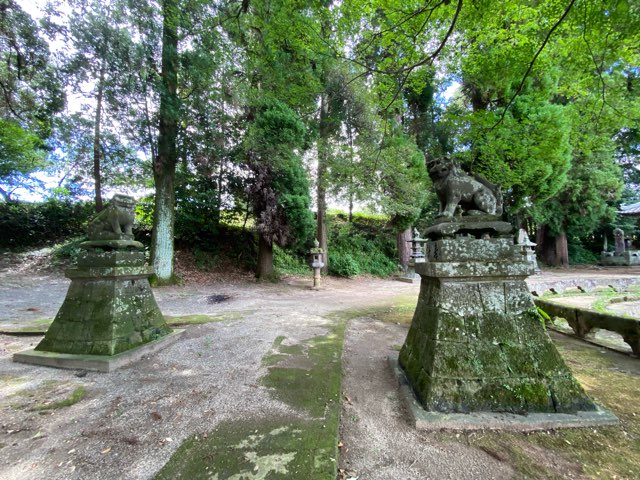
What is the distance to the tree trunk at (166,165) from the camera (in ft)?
24.8

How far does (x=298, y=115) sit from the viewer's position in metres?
9.41

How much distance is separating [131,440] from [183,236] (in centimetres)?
1027

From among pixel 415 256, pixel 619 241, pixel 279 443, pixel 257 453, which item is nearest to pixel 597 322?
pixel 279 443

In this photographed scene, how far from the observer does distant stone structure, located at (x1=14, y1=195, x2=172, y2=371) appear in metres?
2.86

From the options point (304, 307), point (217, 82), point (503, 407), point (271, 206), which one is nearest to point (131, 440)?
point (503, 407)

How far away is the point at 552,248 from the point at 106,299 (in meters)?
21.7

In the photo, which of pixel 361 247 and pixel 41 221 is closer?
pixel 41 221

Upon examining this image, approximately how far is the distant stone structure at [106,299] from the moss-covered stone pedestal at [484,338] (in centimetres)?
301

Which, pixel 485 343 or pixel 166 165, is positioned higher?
pixel 166 165

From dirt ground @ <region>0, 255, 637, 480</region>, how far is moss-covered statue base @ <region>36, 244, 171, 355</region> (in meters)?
0.28

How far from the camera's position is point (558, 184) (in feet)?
36.5

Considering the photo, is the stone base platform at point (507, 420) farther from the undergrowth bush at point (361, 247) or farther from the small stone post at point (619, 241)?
the small stone post at point (619, 241)

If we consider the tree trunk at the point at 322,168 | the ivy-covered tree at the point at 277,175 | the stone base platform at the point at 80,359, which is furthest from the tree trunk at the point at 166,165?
the stone base platform at the point at 80,359

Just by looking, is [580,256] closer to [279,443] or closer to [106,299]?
[279,443]
